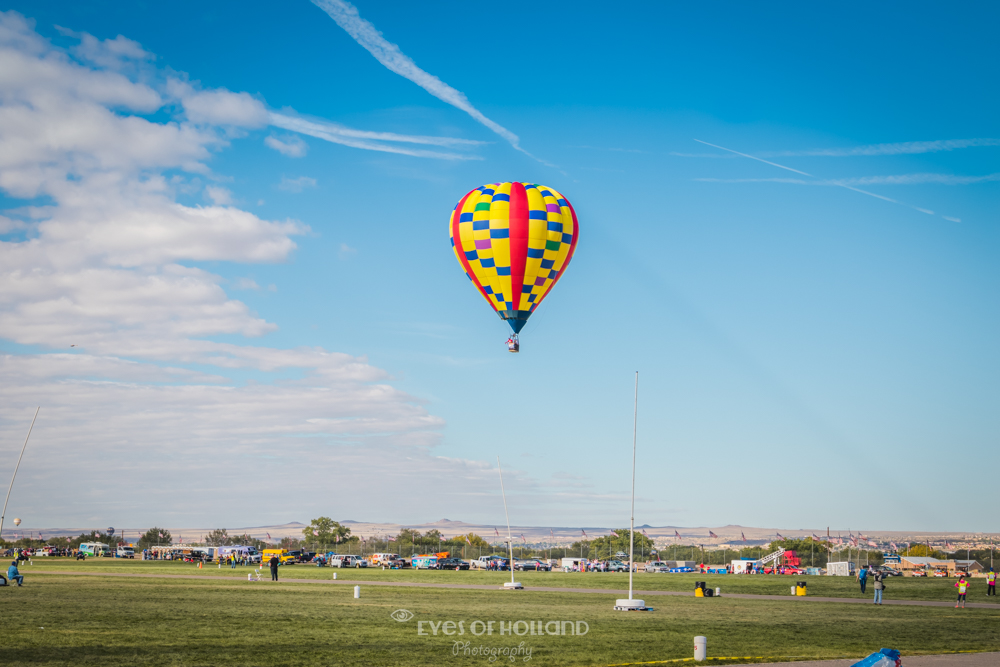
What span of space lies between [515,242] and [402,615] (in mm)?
18915

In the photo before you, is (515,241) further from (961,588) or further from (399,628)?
(961,588)

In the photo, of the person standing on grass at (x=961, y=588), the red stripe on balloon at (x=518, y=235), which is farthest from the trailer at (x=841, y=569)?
the red stripe on balloon at (x=518, y=235)

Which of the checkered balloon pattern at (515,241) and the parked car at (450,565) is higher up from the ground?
the checkered balloon pattern at (515,241)

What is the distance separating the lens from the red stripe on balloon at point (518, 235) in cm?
4097

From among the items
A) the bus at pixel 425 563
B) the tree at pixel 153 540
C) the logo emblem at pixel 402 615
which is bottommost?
the tree at pixel 153 540

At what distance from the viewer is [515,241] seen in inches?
1614

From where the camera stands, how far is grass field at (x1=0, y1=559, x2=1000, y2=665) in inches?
742

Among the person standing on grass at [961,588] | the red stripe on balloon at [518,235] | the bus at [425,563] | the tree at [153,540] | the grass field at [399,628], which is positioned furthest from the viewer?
the tree at [153,540]

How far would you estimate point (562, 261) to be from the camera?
42.6 m

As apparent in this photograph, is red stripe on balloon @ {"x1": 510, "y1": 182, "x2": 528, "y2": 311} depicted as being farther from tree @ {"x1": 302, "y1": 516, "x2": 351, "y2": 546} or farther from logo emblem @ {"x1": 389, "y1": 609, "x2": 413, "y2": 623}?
tree @ {"x1": 302, "y1": 516, "x2": 351, "y2": 546}

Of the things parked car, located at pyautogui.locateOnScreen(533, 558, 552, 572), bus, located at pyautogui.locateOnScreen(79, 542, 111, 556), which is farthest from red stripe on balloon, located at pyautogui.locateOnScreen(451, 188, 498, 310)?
bus, located at pyautogui.locateOnScreen(79, 542, 111, 556)

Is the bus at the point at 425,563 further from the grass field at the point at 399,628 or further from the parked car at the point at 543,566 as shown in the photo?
the grass field at the point at 399,628

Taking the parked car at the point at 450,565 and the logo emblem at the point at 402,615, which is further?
the parked car at the point at 450,565

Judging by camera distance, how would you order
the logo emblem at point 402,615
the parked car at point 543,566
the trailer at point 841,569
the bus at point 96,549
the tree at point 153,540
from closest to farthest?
the logo emblem at point 402,615, the trailer at point 841,569, the parked car at point 543,566, the bus at point 96,549, the tree at point 153,540
